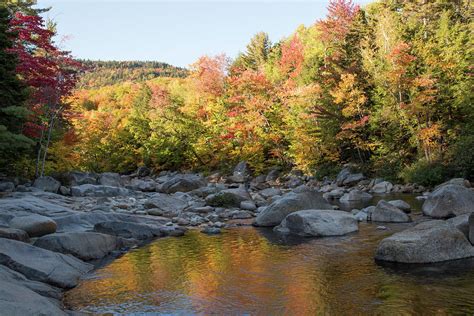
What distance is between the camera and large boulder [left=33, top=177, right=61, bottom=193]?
789 inches

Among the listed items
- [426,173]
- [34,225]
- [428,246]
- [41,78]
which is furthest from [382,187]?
[41,78]

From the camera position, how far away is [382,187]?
74.3ft

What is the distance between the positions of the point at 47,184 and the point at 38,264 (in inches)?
546

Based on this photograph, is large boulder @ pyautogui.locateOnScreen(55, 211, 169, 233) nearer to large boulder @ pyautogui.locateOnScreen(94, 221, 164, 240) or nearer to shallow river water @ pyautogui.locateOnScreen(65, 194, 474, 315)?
large boulder @ pyautogui.locateOnScreen(94, 221, 164, 240)

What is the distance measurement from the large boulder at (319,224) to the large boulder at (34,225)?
6.61 m

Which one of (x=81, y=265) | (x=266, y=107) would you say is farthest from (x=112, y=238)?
(x=266, y=107)

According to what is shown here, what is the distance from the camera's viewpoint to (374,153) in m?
27.5

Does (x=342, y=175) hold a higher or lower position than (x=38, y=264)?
higher

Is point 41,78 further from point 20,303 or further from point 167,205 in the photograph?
point 20,303

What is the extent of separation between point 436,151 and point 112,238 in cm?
1930

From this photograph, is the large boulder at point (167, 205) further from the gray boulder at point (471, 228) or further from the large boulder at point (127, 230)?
the gray boulder at point (471, 228)

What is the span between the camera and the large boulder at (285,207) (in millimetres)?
13898

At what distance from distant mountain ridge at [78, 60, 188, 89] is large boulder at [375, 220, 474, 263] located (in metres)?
96.1

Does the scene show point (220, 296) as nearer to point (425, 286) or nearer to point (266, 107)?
point (425, 286)
